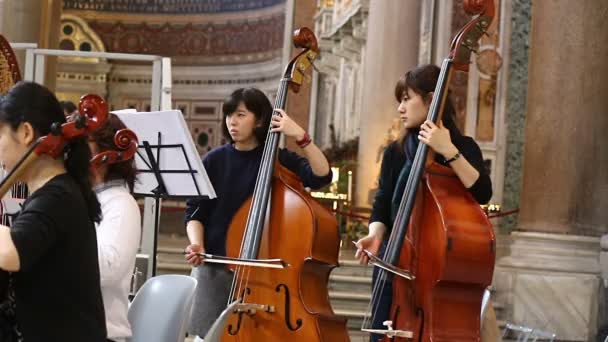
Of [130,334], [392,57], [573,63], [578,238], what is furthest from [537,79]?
[130,334]

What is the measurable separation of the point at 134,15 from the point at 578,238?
12617 millimetres

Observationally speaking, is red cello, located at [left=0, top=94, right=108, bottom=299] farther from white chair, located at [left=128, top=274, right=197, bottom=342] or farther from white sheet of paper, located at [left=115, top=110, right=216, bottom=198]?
white sheet of paper, located at [left=115, top=110, right=216, bottom=198]

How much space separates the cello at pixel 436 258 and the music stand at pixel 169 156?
2.86 ft

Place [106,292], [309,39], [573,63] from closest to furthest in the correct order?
[106,292]
[309,39]
[573,63]

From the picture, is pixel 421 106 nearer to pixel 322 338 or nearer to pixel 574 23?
pixel 322 338

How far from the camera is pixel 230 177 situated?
170 inches

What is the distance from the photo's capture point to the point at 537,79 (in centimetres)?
759

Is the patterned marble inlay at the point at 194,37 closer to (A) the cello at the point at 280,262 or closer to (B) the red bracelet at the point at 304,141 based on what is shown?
(B) the red bracelet at the point at 304,141

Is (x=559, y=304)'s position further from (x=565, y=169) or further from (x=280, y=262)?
(x=280, y=262)

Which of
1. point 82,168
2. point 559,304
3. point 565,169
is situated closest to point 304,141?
point 82,168

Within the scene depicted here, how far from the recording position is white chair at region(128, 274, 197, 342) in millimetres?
3258

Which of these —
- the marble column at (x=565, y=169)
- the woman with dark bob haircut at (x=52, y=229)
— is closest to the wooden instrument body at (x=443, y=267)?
the woman with dark bob haircut at (x=52, y=229)

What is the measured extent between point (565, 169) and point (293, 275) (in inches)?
162

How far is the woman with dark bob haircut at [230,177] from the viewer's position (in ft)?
13.5
